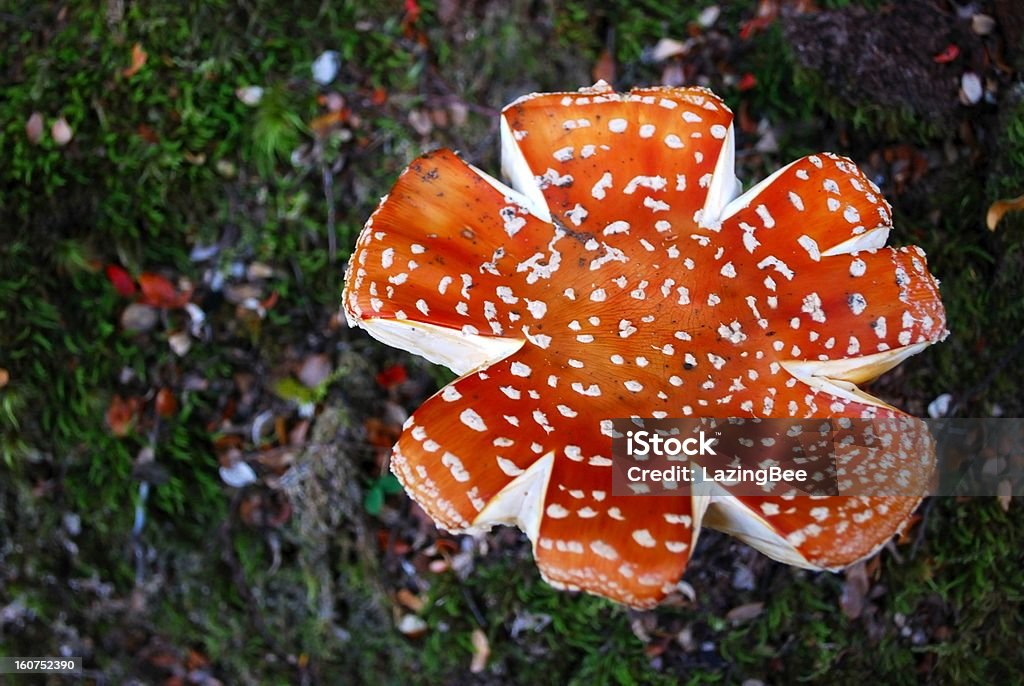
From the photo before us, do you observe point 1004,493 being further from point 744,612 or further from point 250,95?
point 250,95

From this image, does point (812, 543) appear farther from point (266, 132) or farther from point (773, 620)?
point (266, 132)

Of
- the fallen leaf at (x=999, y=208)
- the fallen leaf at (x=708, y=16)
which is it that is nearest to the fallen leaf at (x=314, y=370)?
the fallen leaf at (x=708, y=16)

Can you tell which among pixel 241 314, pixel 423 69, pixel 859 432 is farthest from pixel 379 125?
pixel 859 432

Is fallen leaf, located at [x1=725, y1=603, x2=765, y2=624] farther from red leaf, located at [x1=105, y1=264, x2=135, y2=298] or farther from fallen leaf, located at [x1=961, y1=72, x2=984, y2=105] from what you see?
red leaf, located at [x1=105, y1=264, x2=135, y2=298]

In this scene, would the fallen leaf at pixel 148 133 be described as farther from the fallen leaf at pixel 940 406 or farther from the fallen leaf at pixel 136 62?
the fallen leaf at pixel 940 406

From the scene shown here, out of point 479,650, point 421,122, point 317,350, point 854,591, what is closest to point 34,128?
point 317,350
